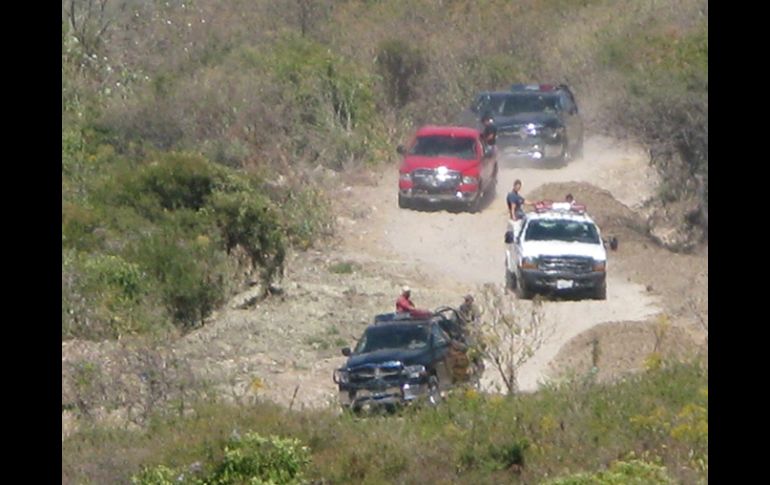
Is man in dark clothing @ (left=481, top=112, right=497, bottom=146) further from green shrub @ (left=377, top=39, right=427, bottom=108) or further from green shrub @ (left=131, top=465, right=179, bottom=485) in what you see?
green shrub @ (left=131, top=465, right=179, bottom=485)

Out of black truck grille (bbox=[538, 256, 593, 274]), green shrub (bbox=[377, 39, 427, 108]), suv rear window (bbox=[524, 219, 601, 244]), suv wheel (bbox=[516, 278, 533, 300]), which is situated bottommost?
suv wheel (bbox=[516, 278, 533, 300])

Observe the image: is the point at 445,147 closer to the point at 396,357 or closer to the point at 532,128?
the point at 532,128

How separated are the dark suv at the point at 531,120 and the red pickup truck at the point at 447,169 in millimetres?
3320

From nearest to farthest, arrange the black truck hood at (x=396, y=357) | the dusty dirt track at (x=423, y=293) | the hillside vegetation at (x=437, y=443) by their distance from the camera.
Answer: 1. the hillside vegetation at (x=437, y=443)
2. the black truck hood at (x=396, y=357)
3. the dusty dirt track at (x=423, y=293)

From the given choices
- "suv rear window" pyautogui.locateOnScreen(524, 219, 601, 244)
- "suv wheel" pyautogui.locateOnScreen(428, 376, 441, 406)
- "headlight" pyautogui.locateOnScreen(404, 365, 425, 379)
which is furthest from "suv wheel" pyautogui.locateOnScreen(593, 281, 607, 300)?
"headlight" pyautogui.locateOnScreen(404, 365, 425, 379)

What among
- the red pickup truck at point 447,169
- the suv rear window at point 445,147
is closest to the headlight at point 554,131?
the red pickup truck at point 447,169

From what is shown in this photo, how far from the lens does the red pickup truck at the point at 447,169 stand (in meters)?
34.3

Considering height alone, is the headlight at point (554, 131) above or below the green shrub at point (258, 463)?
above

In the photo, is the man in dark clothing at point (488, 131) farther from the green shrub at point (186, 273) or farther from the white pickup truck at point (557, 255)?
the green shrub at point (186, 273)

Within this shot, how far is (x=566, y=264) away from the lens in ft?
90.3

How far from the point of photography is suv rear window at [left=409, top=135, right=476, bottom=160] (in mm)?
34591

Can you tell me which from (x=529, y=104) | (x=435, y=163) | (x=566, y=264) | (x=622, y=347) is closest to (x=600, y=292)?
(x=566, y=264)

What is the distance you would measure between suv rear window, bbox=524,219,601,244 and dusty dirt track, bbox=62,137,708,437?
1.11 meters

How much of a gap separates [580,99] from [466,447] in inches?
1253
